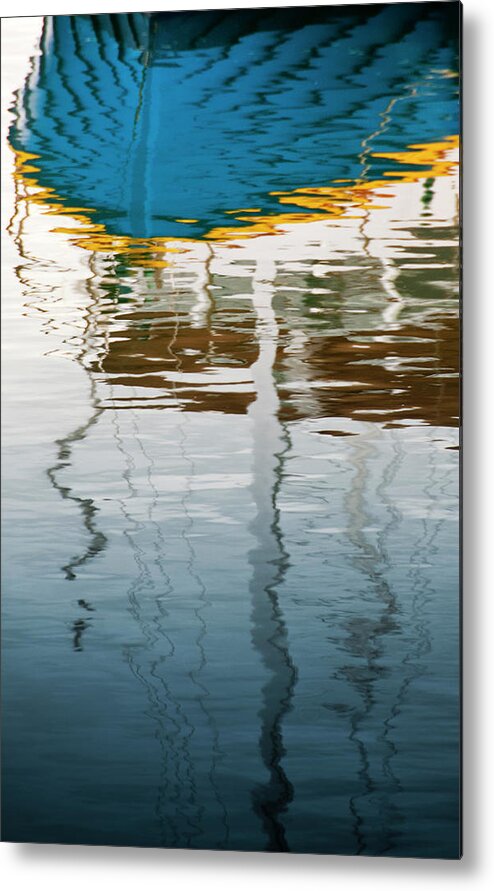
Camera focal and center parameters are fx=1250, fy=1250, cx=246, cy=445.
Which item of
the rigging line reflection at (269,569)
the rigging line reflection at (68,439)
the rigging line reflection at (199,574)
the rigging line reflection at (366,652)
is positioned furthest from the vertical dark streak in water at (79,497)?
the rigging line reflection at (366,652)

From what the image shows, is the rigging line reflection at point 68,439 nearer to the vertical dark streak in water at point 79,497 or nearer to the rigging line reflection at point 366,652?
the vertical dark streak in water at point 79,497

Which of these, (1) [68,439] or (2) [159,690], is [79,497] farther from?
(2) [159,690]

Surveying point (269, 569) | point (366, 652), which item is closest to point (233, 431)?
point (269, 569)

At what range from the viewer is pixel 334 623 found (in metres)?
2.84

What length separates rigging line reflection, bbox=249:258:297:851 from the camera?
113 inches

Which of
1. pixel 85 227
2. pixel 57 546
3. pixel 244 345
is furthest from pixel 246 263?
pixel 57 546

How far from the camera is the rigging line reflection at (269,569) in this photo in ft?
9.38

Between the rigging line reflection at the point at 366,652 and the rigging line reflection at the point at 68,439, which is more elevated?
the rigging line reflection at the point at 68,439

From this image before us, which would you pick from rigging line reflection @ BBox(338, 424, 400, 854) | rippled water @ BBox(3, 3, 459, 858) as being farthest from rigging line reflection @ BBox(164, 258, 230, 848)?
rigging line reflection @ BBox(338, 424, 400, 854)

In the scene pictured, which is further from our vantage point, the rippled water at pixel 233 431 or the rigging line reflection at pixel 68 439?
the rigging line reflection at pixel 68 439

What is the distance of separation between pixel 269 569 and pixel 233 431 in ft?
1.08

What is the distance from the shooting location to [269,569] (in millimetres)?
2875

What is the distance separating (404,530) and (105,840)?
3.29 feet

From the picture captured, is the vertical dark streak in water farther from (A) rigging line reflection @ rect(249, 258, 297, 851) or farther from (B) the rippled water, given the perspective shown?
(A) rigging line reflection @ rect(249, 258, 297, 851)
